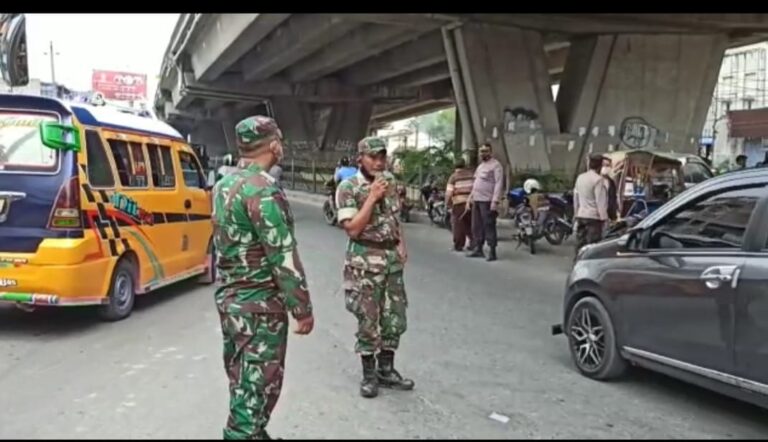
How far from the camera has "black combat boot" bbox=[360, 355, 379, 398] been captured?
482 cm

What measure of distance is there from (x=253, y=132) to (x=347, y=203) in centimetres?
144

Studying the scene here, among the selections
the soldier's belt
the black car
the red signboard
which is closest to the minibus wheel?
the soldier's belt

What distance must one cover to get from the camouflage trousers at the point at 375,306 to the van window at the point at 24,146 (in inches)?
125

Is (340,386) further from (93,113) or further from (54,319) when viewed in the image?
(93,113)

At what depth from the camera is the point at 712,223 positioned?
4723 millimetres

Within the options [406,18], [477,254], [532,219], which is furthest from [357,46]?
[477,254]

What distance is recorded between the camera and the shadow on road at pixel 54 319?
6.63 metres

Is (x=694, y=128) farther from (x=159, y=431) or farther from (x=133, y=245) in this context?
(x=159, y=431)

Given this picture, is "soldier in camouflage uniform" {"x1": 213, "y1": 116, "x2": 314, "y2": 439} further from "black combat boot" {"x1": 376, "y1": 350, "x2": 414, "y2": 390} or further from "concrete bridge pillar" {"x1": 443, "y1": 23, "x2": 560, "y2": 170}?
"concrete bridge pillar" {"x1": 443, "y1": 23, "x2": 560, "y2": 170}

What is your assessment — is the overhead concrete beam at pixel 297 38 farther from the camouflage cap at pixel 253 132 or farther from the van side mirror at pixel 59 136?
the camouflage cap at pixel 253 132

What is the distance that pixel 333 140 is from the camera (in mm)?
41656

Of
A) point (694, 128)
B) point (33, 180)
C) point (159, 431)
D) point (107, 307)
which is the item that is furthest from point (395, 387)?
point (694, 128)

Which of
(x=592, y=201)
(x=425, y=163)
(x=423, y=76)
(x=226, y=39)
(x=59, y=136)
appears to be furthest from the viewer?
(x=423, y=76)

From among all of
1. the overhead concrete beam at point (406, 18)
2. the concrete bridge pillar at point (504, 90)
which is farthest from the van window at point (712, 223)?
the concrete bridge pillar at point (504, 90)
